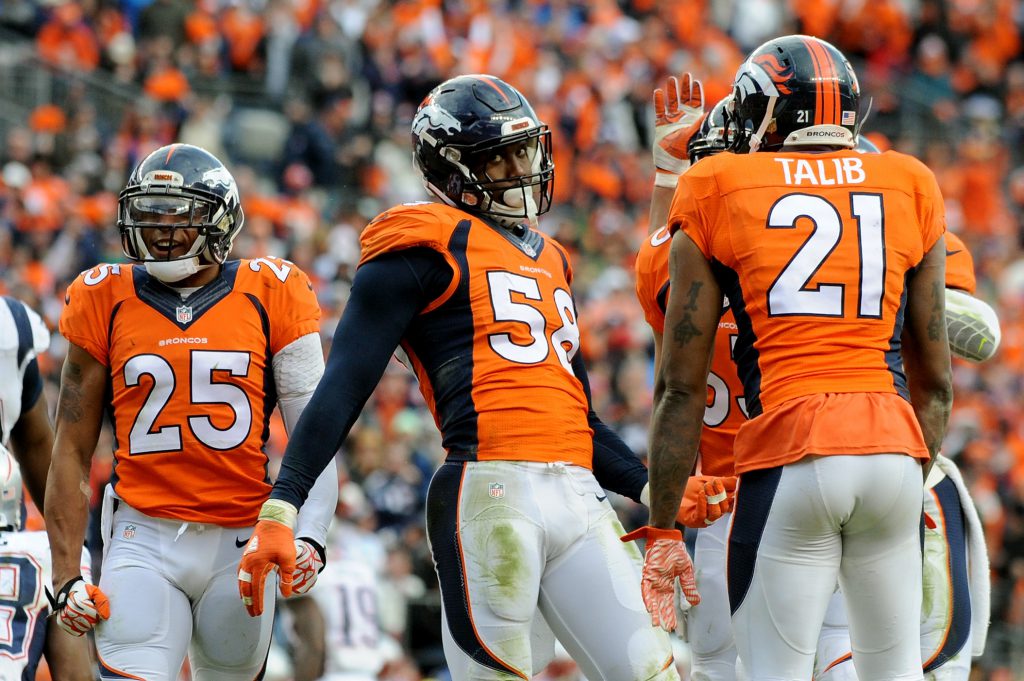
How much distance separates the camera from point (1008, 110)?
21.1 metres

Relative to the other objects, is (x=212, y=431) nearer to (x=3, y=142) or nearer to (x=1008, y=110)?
(x=3, y=142)

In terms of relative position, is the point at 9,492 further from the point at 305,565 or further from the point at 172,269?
the point at 305,565

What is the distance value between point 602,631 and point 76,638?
7.16 feet

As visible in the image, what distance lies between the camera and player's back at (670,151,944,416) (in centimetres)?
439

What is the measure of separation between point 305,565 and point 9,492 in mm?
1416

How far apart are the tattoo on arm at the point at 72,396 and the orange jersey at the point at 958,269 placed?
9.69 feet

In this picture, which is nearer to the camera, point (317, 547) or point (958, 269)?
point (317, 547)

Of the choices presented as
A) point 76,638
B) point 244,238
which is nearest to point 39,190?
point 244,238

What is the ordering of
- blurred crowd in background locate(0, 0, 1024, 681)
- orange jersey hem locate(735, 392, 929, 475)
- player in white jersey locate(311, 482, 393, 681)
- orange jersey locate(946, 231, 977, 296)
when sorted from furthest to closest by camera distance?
blurred crowd in background locate(0, 0, 1024, 681) → player in white jersey locate(311, 482, 393, 681) → orange jersey locate(946, 231, 977, 296) → orange jersey hem locate(735, 392, 929, 475)

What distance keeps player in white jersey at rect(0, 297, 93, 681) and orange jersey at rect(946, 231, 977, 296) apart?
309cm

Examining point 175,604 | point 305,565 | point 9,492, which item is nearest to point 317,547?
point 305,565

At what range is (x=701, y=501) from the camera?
4.96m

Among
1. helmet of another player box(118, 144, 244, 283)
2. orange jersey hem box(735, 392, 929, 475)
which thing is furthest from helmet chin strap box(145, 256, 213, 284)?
orange jersey hem box(735, 392, 929, 475)

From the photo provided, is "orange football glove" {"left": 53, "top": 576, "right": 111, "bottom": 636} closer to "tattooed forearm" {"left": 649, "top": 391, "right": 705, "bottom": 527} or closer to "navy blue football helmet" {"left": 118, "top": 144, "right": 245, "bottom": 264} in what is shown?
"navy blue football helmet" {"left": 118, "top": 144, "right": 245, "bottom": 264}
